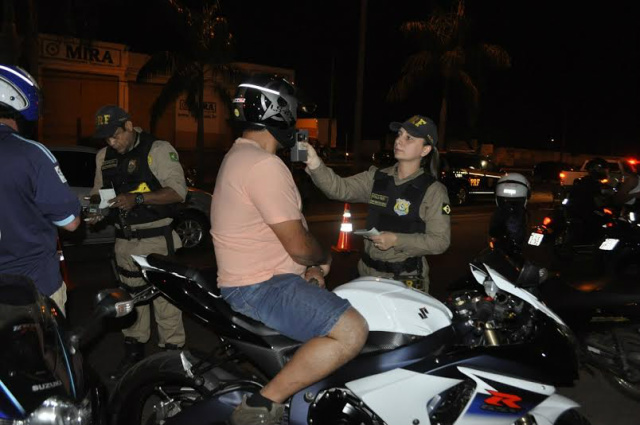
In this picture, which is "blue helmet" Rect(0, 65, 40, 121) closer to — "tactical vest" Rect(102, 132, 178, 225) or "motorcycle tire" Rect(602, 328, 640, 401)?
"tactical vest" Rect(102, 132, 178, 225)

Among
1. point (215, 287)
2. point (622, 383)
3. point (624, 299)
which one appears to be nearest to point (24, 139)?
point (215, 287)

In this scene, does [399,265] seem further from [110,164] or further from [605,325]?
[110,164]

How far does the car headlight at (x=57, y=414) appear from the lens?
2061 millimetres

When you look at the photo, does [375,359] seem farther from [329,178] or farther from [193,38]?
[193,38]

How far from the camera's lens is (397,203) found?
432 centimetres

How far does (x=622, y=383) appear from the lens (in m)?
4.73

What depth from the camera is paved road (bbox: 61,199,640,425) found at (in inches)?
197

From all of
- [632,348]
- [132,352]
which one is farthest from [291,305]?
[632,348]

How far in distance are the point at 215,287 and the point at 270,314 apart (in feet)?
1.36

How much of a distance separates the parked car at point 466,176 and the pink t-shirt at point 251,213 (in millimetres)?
17132

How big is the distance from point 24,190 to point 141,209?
1920mm

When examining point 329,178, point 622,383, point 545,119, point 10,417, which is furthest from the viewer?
point 545,119

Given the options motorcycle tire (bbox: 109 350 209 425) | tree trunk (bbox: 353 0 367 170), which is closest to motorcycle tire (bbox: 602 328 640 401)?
motorcycle tire (bbox: 109 350 209 425)

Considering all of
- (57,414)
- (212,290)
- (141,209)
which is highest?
(141,209)
